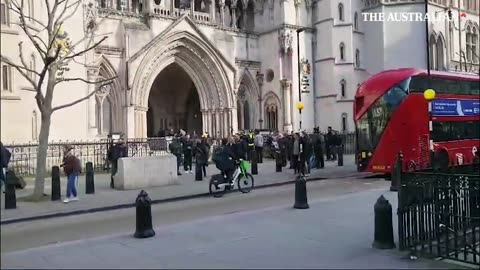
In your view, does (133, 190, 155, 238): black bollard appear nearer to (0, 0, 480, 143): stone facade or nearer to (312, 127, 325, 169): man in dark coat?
(312, 127, 325, 169): man in dark coat


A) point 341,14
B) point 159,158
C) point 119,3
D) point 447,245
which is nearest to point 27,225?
point 159,158

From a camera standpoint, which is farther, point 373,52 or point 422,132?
point 373,52

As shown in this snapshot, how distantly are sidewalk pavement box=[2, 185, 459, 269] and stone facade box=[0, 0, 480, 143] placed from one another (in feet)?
55.0

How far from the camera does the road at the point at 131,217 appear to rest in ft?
29.8

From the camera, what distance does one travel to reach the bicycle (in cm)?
1451

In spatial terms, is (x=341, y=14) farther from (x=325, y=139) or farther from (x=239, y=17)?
(x=325, y=139)

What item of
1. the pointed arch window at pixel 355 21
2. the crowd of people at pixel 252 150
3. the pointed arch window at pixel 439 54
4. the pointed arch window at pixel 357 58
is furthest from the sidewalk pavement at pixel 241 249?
the pointed arch window at pixel 439 54

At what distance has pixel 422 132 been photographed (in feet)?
55.6

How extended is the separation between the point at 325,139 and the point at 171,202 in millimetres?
14844

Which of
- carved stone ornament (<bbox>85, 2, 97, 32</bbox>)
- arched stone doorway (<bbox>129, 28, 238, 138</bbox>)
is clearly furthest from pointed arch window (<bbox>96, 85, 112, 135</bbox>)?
carved stone ornament (<bbox>85, 2, 97, 32</bbox>)

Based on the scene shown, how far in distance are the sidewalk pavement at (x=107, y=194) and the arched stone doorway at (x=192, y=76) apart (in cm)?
828

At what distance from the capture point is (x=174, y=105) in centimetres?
3578

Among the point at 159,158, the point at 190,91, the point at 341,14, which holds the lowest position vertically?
the point at 159,158

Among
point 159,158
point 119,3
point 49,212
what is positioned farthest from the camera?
point 119,3
